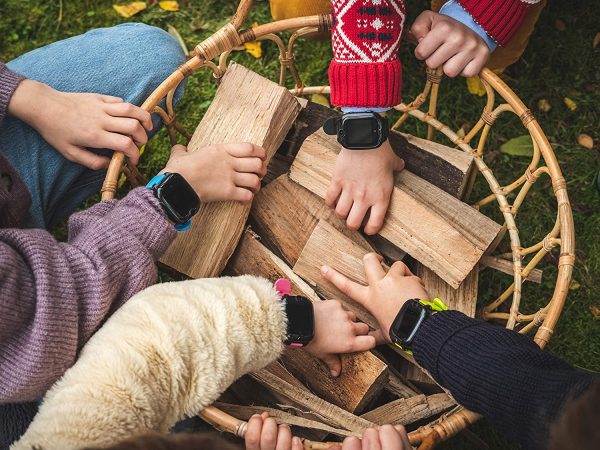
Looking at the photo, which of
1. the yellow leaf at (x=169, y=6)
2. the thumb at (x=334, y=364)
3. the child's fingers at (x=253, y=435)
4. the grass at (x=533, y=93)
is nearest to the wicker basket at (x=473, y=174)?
the child's fingers at (x=253, y=435)

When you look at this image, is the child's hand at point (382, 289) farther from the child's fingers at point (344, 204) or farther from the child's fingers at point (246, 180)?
the child's fingers at point (246, 180)

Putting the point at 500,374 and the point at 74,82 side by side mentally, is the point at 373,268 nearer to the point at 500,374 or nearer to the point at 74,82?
the point at 500,374

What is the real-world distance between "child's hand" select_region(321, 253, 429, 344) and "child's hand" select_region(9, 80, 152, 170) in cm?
50

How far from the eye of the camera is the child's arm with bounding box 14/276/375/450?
905 millimetres

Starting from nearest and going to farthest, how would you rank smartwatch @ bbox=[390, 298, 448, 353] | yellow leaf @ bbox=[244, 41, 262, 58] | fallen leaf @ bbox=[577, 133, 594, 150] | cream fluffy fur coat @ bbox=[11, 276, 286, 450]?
cream fluffy fur coat @ bbox=[11, 276, 286, 450], smartwatch @ bbox=[390, 298, 448, 353], fallen leaf @ bbox=[577, 133, 594, 150], yellow leaf @ bbox=[244, 41, 262, 58]

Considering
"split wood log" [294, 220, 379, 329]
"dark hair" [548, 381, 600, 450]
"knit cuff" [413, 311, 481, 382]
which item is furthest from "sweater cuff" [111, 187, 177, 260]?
"dark hair" [548, 381, 600, 450]

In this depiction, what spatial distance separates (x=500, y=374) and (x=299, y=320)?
1.26 ft

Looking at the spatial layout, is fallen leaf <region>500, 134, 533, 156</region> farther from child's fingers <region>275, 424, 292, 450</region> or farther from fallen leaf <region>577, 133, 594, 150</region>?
child's fingers <region>275, 424, 292, 450</region>

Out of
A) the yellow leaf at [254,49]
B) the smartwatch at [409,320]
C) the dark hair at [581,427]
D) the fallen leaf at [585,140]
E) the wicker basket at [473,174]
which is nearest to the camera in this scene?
the dark hair at [581,427]

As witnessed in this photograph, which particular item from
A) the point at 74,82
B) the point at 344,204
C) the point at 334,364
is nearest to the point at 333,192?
the point at 344,204

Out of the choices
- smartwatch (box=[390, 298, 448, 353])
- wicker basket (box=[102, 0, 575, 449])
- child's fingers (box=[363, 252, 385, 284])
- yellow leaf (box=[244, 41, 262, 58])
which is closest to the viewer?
wicker basket (box=[102, 0, 575, 449])

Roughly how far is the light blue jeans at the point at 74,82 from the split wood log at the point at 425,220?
39cm

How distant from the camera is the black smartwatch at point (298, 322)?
44.9 inches

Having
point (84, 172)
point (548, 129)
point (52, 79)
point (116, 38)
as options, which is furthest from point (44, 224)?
point (548, 129)
